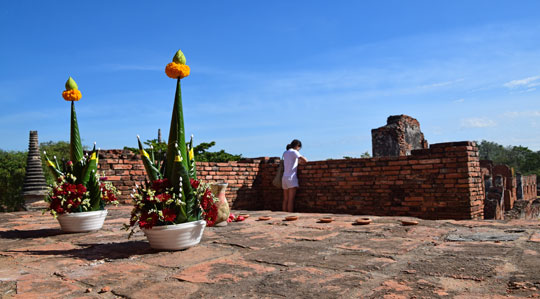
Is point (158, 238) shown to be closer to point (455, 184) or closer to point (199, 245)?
point (199, 245)

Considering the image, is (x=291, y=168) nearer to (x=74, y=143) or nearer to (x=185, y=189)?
(x=74, y=143)

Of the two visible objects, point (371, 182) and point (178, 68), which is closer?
point (178, 68)

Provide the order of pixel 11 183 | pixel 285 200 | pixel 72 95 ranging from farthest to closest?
pixel 11 183, pixel 285 200, pixel 72 95

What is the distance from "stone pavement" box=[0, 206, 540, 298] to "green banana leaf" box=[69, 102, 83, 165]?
2.59 ft

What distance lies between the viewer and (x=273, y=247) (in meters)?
2.97

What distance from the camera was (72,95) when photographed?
13.4 ft

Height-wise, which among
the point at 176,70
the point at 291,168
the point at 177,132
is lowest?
the point at 291,168

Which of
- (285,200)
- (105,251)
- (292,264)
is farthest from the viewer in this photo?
(285,200)

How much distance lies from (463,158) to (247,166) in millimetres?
4451

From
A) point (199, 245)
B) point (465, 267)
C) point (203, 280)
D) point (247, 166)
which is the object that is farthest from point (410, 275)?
point (247, 166)

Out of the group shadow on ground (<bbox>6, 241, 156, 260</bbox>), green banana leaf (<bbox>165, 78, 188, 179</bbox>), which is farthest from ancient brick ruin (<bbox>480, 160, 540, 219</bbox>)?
shadow on ground (<bbox>6, 241, 156, 260</bbox>)

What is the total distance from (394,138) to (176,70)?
8250mm

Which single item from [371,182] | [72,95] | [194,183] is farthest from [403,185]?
[72,95]

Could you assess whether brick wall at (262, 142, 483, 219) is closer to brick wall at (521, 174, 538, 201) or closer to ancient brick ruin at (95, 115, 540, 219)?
ancient brick ruin at (95, 115, 540, 219)
